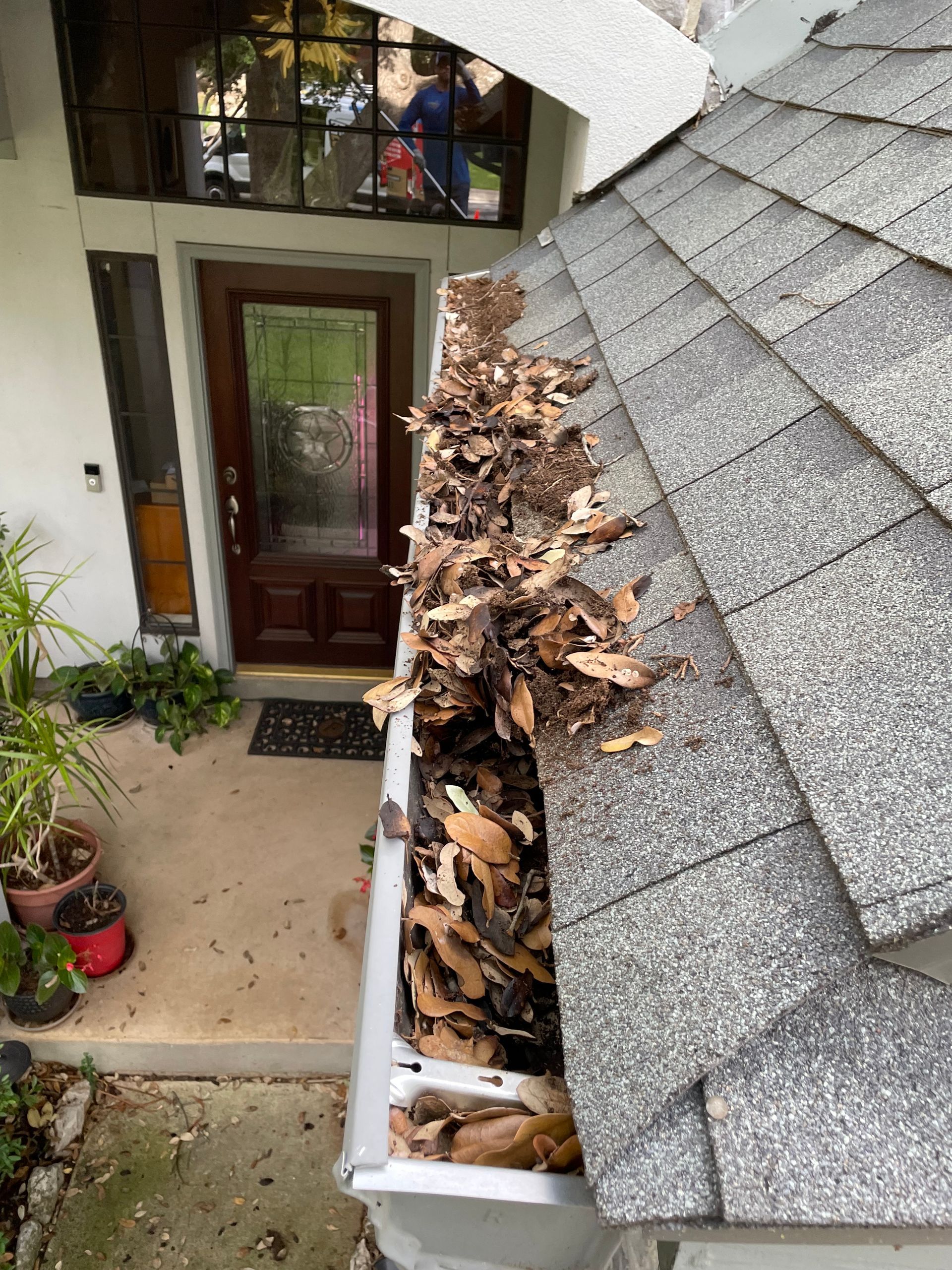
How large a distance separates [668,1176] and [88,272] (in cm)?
448

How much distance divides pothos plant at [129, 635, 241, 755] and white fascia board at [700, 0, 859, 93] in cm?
378

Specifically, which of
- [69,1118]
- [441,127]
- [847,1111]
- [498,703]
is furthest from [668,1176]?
[441,127]

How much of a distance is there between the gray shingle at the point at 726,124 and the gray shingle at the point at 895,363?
124 cm

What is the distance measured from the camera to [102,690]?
15.5 feet

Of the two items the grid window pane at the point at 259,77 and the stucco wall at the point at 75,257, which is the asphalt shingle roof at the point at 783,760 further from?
the grid window pane at the point at 259,77

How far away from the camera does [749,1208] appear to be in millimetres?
607

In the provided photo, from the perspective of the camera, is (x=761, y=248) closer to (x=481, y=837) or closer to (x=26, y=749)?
(x=481, y=837)

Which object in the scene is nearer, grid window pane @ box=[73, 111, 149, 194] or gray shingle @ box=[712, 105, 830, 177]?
gray shingle @ box=[712, 105, 830, 177]

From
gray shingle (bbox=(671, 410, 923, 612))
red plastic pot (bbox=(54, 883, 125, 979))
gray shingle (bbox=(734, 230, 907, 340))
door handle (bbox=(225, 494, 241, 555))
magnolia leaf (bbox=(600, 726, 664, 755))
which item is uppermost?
gray shingle (bbox=(734, 230, 907, 340))

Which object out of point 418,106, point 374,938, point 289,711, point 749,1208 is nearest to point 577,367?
point 374,938

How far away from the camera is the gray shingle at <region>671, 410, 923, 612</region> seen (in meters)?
1.02

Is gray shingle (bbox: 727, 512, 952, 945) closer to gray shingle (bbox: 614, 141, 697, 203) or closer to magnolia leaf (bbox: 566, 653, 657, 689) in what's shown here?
magnolia leaf (bbox: 566, 653, 657, 689)

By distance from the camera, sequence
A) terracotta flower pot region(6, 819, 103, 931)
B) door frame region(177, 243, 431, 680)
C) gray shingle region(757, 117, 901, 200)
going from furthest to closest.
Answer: door frame region(177, 243, 431, 680) → terracotta flower pot region(6, 819, 103, 931) → gray shingle region(757, 117, 901, 200)

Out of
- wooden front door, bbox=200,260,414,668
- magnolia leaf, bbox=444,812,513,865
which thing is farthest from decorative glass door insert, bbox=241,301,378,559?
magnolia leaf, bbox=444,812,513,865
